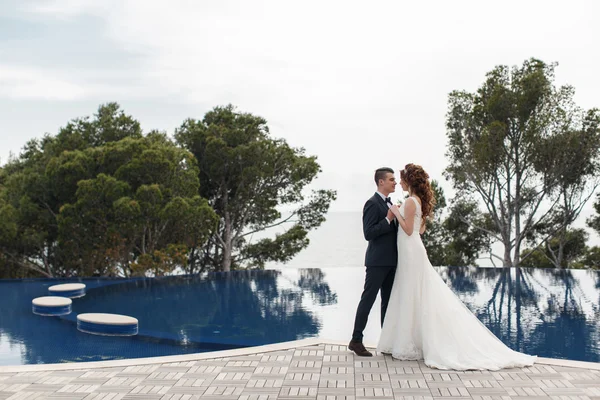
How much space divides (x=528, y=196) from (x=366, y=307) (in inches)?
562

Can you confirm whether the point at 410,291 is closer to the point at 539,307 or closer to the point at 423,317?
the point at 423,317

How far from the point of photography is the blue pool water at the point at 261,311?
7.33 m

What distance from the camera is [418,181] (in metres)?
5.32

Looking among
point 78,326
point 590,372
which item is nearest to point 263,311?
point 78,326

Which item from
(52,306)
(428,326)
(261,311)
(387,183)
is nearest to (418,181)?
(387,183)

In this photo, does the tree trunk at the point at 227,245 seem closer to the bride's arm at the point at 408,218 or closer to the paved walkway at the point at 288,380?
the paved walkway at the point at 288,380

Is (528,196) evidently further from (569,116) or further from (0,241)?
(0,241)

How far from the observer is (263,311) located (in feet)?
32.1

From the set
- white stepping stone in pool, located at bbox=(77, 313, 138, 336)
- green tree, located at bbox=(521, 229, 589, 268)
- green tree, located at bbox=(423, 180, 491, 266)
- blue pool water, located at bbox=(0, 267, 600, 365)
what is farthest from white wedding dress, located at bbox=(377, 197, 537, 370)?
green tree, located at bbox=(521, 229, 589, 268)

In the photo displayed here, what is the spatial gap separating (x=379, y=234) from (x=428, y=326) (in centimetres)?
80

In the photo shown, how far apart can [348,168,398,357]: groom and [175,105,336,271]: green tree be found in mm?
11701

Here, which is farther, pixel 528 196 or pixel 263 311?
pixel 528 196

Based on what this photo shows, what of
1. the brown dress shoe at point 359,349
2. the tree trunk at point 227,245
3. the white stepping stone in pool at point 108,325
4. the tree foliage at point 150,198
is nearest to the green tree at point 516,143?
the tree foliage at point 150,198

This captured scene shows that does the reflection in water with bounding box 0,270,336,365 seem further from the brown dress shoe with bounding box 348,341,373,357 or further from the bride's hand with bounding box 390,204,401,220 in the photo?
the bride's hand with bounding box 390,204,401,220
